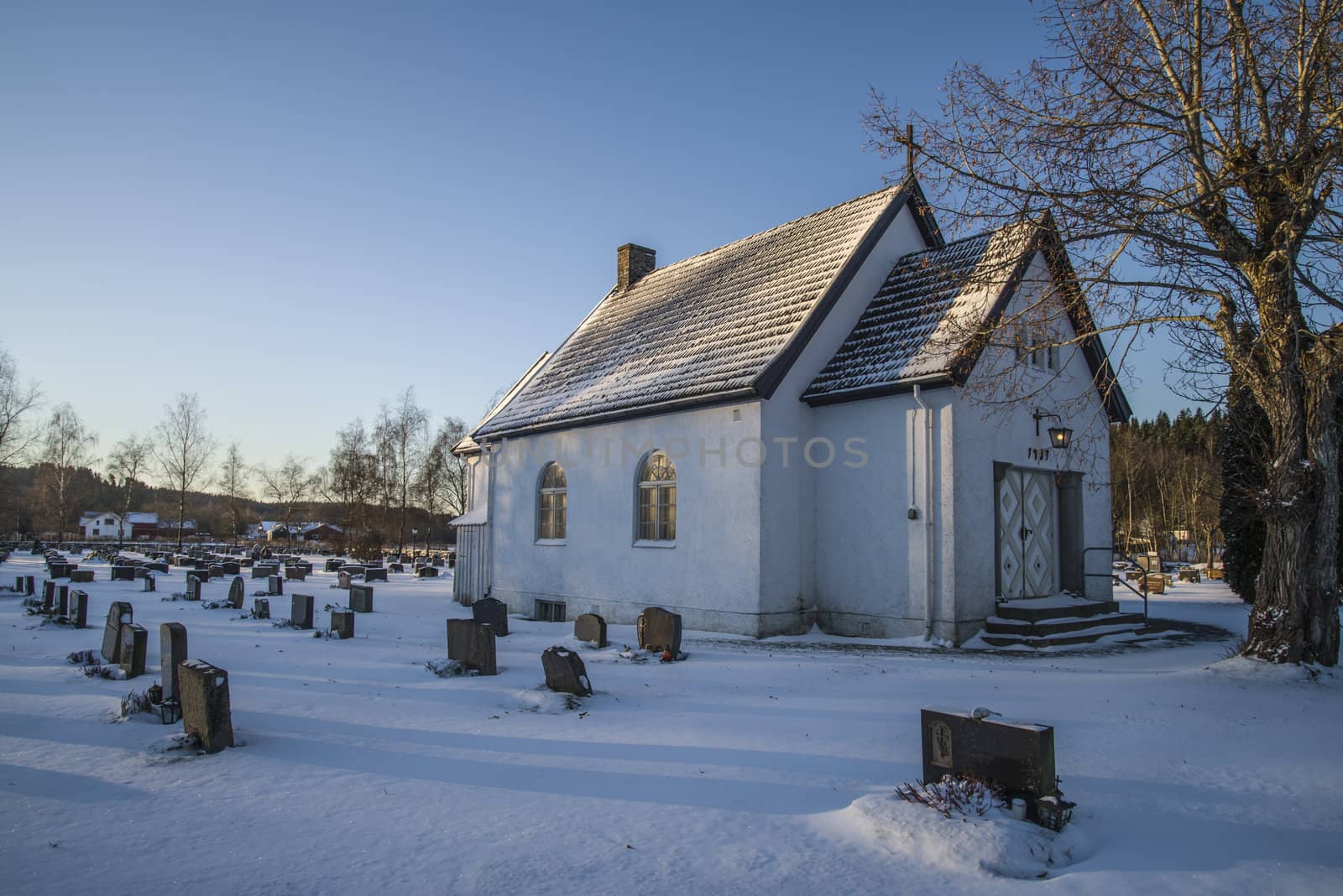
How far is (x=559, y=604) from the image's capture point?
1745 centimetres

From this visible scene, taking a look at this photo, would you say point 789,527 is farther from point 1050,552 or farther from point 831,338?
point 1050,552

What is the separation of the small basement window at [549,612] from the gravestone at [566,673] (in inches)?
358

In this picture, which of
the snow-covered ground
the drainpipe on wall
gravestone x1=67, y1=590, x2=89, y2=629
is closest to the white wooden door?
the drainpipe on wall

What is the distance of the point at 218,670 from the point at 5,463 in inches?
1865

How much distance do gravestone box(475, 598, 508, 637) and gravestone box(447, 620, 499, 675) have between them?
3.99 meters

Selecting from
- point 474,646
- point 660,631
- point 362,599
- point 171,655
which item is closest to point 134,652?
point 171,655

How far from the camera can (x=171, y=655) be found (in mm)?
7418

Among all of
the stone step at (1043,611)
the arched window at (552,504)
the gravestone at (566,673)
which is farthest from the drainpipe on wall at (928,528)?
the arched window at (552,504)

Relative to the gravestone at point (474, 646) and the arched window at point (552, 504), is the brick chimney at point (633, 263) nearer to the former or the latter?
the arched window at point (552, 504)

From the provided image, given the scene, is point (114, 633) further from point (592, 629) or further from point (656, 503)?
point (656, 503)

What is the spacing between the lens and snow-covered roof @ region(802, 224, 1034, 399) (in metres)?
12.3

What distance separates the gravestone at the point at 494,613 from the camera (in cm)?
1391

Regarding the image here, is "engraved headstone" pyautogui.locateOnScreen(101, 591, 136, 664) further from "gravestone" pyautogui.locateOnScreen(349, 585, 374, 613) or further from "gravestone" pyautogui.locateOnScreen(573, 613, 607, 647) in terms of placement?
"gravestone" pyautogui.locateOnScreen(349, 585, 374, 613)

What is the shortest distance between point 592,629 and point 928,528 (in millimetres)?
5362
